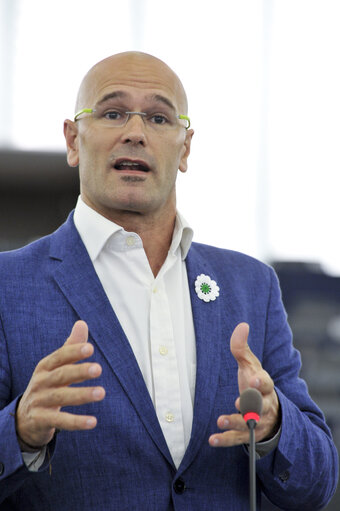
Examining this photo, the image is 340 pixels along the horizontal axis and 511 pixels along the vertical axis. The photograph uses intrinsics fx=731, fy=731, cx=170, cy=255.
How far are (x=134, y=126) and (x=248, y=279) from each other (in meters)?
0.46

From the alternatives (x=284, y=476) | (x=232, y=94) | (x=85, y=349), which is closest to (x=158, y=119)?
(x=85, y=349)

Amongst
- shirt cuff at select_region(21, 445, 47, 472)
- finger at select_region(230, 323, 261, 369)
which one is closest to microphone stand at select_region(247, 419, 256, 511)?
finger at select_region(230, 323, 261, 369)

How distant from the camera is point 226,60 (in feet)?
15.4

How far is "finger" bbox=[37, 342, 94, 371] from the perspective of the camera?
46.4 inches

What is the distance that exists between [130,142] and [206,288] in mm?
380

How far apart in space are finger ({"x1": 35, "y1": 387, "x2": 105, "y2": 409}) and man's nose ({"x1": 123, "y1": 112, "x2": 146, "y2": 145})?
686mm

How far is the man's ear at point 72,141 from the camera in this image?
1.84 meters

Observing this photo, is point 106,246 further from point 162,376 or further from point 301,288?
point 301,288

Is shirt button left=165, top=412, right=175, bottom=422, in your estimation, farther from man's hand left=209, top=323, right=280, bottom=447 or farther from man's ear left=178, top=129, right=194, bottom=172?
man's ear left=178, top=129, right=194, bottom=172

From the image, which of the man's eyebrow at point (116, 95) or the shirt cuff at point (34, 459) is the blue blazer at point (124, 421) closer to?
the shirt cuff at point (34, 459)

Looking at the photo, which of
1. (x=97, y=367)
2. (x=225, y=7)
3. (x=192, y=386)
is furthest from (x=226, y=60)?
(x=97, y=367)

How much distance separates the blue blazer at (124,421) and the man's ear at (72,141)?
25 cm

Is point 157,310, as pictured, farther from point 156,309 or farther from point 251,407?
point 251,407

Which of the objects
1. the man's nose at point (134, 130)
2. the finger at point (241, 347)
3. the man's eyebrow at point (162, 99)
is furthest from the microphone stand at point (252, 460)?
the man's eyebrow at point (162, 99)
